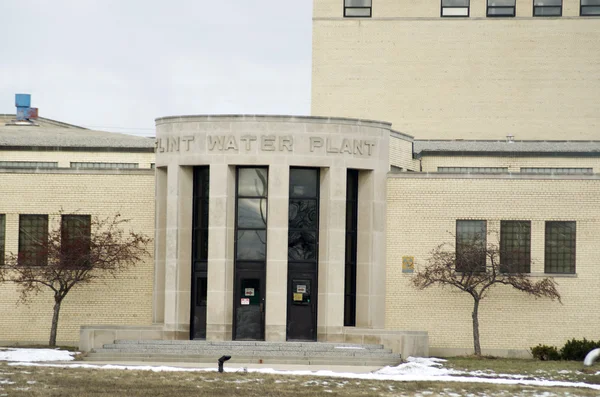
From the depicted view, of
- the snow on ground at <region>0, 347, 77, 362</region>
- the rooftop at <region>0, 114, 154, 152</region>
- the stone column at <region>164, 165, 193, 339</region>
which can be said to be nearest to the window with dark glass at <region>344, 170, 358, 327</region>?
the stone column at <region>164, 165, 193, 339</region>

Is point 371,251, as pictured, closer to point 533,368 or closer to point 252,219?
point 252,219

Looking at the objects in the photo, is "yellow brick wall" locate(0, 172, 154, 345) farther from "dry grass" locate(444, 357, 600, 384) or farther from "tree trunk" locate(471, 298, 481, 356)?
"dry grass" locate(444, 357, 600, 384)

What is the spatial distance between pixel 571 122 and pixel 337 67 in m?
12.4

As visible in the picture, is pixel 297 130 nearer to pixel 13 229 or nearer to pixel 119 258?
pixel 119 258

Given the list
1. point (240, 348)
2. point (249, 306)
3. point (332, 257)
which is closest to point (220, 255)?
point (249, 306)

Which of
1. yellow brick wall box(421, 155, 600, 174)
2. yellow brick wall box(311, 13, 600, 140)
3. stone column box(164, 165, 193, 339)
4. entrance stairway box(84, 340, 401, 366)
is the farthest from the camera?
yellow brick wall box(311, 13, 600, 140)

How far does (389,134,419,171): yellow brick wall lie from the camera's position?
5006cm

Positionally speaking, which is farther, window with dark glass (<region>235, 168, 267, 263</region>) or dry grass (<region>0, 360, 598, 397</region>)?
window with dark glass (<region>235, 168, 267, 263</region>)

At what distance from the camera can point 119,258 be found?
1885 inches

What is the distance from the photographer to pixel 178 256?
46.8 metres

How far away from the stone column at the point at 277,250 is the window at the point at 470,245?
252 inches

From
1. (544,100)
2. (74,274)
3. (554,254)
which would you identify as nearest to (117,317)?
(74,274)

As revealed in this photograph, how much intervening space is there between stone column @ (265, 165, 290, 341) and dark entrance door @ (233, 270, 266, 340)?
560 mm

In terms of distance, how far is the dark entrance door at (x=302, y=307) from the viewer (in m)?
46.5
